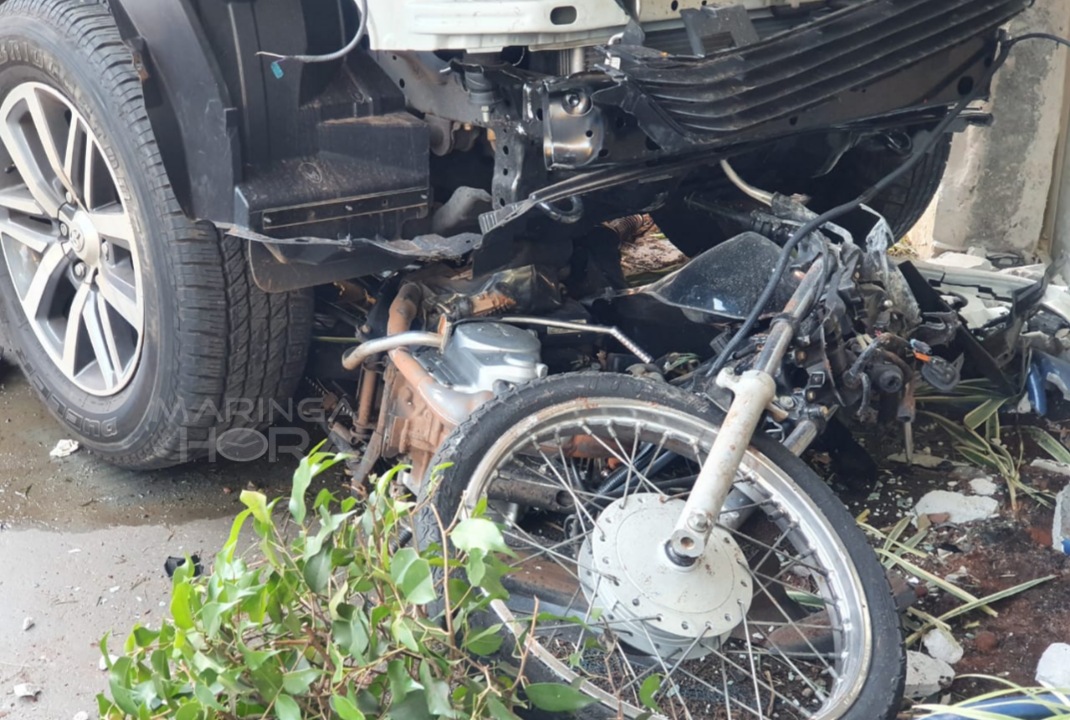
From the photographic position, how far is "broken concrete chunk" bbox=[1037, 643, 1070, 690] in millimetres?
2566

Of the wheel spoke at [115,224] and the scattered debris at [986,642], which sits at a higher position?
the wheel spoke at [115,224]

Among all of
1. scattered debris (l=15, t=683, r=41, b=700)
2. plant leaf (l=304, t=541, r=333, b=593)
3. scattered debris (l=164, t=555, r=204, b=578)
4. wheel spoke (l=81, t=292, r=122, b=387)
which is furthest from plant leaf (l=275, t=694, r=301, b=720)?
wheel spoke (l=81, t=292, r=122, b=387)

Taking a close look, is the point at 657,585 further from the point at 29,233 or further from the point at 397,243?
the point at 29,233

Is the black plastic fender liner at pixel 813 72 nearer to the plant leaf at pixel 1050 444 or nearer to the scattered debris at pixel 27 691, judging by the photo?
the plant leaf at pixel 1050 444

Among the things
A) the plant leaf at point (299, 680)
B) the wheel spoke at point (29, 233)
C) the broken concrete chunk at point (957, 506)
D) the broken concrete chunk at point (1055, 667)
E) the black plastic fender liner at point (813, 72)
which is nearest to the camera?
the plant leaf at point (299, 680)

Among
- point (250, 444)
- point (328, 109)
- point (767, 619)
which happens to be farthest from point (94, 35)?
point (767, 619)

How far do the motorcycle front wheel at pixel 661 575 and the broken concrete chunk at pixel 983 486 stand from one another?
858mm

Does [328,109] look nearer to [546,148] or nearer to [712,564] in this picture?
[546,148]

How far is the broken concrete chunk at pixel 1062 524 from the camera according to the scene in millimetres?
3002

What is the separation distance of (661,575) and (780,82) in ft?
3.80

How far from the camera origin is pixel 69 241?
11.4 ft

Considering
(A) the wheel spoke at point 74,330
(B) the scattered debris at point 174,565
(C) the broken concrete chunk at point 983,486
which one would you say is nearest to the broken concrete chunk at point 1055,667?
(C) the broken concrete chunk at point 983,486

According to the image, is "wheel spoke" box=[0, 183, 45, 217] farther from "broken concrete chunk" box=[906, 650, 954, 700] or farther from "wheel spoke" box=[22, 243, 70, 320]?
"broken concrete chunk" box=[906, 650, 954, 700]

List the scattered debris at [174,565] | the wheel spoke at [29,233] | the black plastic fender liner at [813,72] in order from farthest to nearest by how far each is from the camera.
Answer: the wheel spoke at [29,233]
the scattered debris at [174,565]
the black plastic fender liner at [813,72]
